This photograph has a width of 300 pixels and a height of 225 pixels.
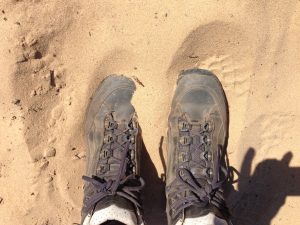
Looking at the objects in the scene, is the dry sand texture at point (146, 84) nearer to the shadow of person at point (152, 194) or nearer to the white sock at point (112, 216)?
the shadow of person at point (152, 194)

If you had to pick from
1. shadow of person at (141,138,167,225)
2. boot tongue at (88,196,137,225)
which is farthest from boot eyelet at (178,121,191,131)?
boot tongue at (88,196,137,225)

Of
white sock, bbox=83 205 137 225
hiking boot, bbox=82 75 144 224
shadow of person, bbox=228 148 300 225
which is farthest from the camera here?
shadow of person, bbox=228 148 300 225

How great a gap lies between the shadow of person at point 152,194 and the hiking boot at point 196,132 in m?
0.12

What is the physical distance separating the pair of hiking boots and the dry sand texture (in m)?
0.05

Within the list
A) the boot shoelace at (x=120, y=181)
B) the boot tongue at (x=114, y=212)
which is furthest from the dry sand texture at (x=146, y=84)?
the boot tongue at (x=114, y=212)

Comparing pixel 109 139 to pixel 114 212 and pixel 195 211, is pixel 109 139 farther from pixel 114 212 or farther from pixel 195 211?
pixel 195 211

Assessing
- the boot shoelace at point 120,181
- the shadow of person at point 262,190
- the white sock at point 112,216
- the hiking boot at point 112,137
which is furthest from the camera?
the shadow of person at point 262,190

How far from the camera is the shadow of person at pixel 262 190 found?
214 cm

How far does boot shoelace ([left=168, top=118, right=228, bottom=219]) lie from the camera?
75.1 inches

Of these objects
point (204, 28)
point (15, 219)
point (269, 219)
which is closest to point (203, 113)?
point (204, 28)

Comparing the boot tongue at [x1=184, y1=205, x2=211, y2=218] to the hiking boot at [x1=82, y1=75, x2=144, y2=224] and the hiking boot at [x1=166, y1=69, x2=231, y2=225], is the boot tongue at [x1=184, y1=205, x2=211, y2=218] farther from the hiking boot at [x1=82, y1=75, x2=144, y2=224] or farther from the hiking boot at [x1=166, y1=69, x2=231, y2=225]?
the hiking boot at [x1=82, y1=75, x2=144, y2=224]

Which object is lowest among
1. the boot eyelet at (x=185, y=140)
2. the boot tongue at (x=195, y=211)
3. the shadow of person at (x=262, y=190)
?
the boot tongue at (x=195, y=211)

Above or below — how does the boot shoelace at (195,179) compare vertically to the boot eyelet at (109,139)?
below

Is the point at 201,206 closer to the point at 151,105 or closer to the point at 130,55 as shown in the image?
the point at 151,105
